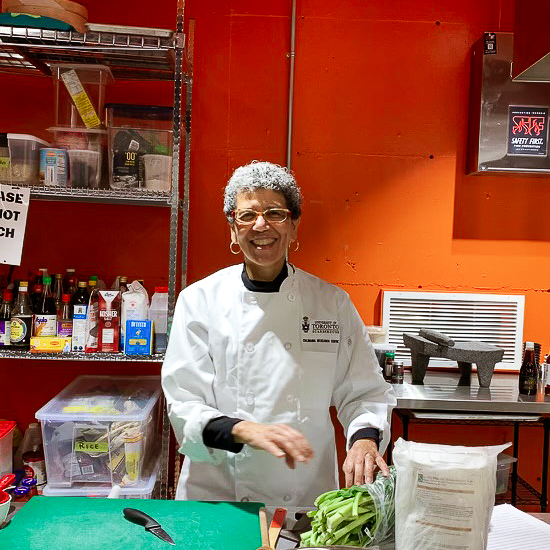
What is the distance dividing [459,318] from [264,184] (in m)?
1.65

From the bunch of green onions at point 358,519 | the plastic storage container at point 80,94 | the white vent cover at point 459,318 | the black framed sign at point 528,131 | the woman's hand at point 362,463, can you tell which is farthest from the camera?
the white vent cover at point 459,318

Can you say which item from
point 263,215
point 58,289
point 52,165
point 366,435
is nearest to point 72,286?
point 58,289

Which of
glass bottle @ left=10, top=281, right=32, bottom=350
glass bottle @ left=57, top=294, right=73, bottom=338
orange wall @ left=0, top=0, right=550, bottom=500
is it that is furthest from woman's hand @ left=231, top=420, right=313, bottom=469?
orange wall @ left=0, top=0, right=550, bottom=500

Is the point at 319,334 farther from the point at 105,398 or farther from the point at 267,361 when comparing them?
the point at 105,398

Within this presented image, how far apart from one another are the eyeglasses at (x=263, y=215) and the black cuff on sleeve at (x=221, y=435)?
58 cm

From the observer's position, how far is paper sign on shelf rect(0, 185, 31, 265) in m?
2.30

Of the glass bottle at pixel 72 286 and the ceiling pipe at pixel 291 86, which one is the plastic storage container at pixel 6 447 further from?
the ceiling pipe at pixel 291 86

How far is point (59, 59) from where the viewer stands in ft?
8.40

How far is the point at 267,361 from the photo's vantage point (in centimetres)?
177

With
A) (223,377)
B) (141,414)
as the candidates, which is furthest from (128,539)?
(141,414)

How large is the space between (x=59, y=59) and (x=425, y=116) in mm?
1754

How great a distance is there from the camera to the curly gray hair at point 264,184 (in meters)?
1.71

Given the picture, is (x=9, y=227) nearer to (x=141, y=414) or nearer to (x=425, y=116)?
(x=141, y=414)

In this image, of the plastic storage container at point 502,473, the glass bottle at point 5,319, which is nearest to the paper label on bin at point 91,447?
the glass bottle at point 5,319
